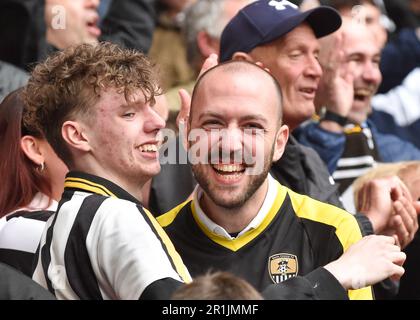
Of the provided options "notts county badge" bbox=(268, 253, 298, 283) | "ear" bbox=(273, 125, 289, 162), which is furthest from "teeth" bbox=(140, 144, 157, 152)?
"notts county badge" bbox=(268, 253, 298, 283)

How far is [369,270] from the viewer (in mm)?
3375

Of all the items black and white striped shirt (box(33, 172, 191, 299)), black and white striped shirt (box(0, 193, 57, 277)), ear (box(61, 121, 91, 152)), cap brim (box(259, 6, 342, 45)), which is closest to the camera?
black and white striped shirt (box(33, 172, 191, 299))

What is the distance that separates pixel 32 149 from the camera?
4.29 metres

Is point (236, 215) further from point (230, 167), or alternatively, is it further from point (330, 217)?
point (330, 217)

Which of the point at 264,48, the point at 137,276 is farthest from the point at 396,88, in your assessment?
the point at 137,276

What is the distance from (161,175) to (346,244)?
1.42 meters

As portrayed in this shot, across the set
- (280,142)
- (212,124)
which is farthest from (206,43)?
(212,124)

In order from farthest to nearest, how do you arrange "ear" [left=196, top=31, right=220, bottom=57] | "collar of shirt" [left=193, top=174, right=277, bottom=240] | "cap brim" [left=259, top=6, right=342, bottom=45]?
"ear" [left=196, top=31, right=220, bottom=57] → "cap brim" [left=259, top=6, right=342, bottom=45] → "collar of shirt" [left=193, top=174, right=277, bottom=240]

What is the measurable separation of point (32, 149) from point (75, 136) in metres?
0.71

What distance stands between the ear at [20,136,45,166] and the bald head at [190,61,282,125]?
2.37ft

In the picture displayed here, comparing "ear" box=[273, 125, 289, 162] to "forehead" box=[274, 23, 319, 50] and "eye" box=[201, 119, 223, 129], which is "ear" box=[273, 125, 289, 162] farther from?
"forehead" box=[274, 23, 319, 50]

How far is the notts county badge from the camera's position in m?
3.63

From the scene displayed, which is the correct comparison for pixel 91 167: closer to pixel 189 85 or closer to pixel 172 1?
pixel 189 85
